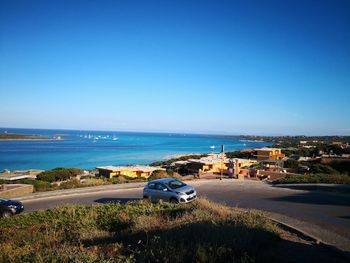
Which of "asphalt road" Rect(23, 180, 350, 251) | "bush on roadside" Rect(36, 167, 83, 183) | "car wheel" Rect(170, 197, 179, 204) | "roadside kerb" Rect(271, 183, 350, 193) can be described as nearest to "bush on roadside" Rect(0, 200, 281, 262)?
"asphalt road" Rect(23, 180, 350, 251)

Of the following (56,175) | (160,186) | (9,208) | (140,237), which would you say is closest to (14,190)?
(9,208)

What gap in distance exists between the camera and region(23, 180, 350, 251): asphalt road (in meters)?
10.3

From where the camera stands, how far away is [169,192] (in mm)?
16594

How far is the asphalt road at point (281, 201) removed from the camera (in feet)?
33.8

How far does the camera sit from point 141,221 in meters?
9.18

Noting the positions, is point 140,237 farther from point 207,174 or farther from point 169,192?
point 207,174

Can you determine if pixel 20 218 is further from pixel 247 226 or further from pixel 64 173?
pixel 64 173

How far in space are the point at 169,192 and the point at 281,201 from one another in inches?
211

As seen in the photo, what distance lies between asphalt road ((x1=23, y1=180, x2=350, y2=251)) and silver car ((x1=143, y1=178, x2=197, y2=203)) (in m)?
1.67

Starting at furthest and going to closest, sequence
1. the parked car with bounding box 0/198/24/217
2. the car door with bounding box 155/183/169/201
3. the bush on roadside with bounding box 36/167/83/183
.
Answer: the bush on roadside with bounding box 36/167/83/183 < the car door with bounding box 155/183/169/201 < the parked car with bounding box 0/198/24/217

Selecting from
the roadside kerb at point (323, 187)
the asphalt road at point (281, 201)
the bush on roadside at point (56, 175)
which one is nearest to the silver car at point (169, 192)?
the asphalt road at point (281, 201)

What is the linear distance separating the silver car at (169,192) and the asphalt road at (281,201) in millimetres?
1672

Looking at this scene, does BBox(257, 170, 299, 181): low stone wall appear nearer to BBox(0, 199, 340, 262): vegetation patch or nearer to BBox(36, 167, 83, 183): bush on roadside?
BBox(0, 199, 340, 262): vegetation patch

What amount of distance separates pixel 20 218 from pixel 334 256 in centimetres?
1122
